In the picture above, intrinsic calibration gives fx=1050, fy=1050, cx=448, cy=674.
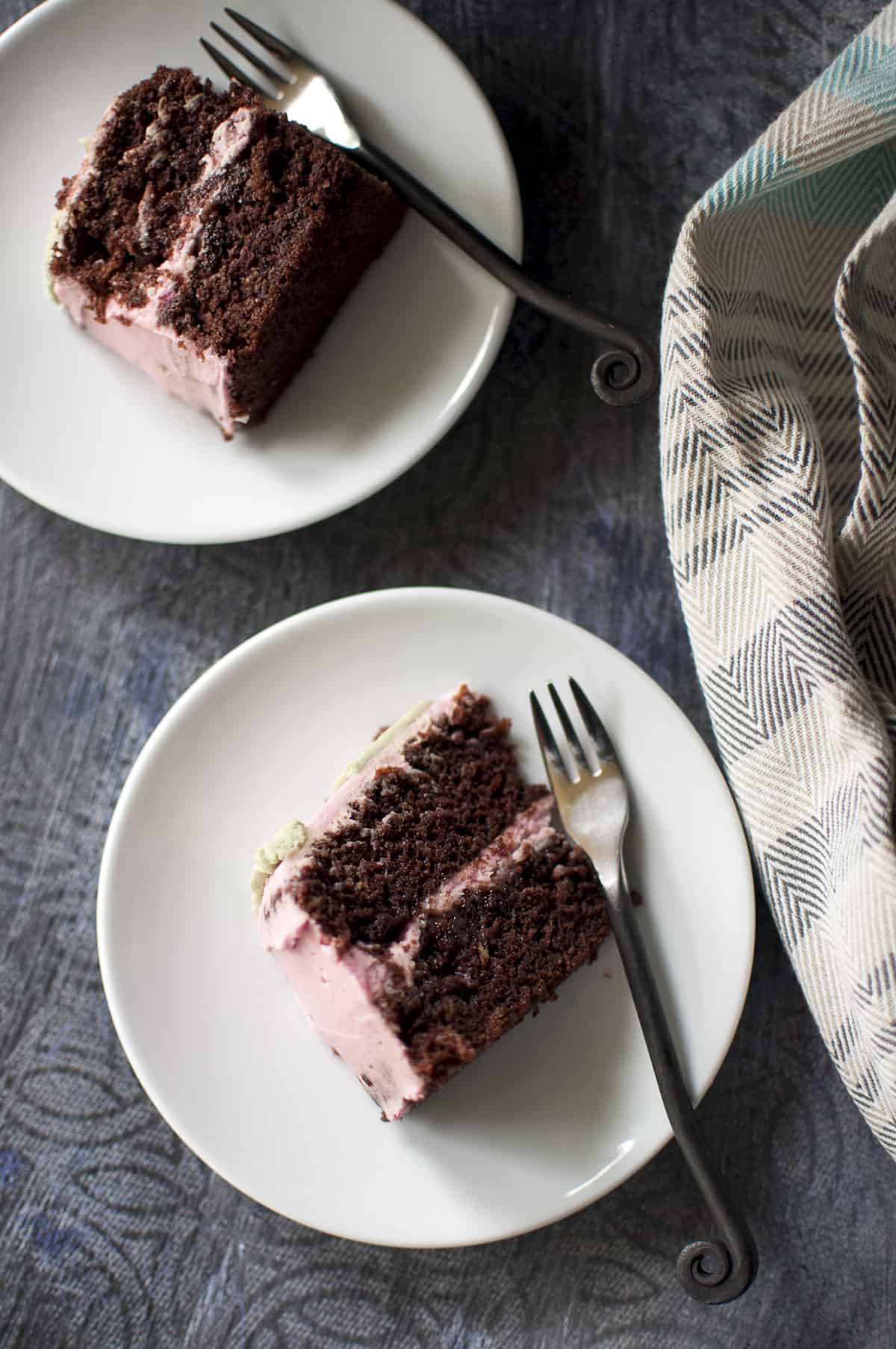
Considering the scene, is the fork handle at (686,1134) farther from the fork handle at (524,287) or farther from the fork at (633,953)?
the fork handle at (524,287)

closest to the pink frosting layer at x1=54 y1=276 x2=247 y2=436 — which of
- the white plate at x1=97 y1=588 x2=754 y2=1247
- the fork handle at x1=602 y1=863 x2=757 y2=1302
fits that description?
the white plate at x1=97 y1=588 x2=754 y2=1247

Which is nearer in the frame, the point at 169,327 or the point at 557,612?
the point at 169,327

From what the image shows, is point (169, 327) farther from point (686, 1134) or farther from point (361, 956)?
point (686, 1134)

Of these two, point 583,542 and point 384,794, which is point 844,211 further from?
point 384,794

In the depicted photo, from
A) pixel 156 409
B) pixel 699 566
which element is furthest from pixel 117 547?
pixel 699 566

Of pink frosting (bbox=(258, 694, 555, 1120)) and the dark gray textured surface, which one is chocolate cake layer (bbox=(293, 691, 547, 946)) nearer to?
pink frosting (bbox=(258, 694, 555, 1120))

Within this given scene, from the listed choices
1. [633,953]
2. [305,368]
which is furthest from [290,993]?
[305,368]
